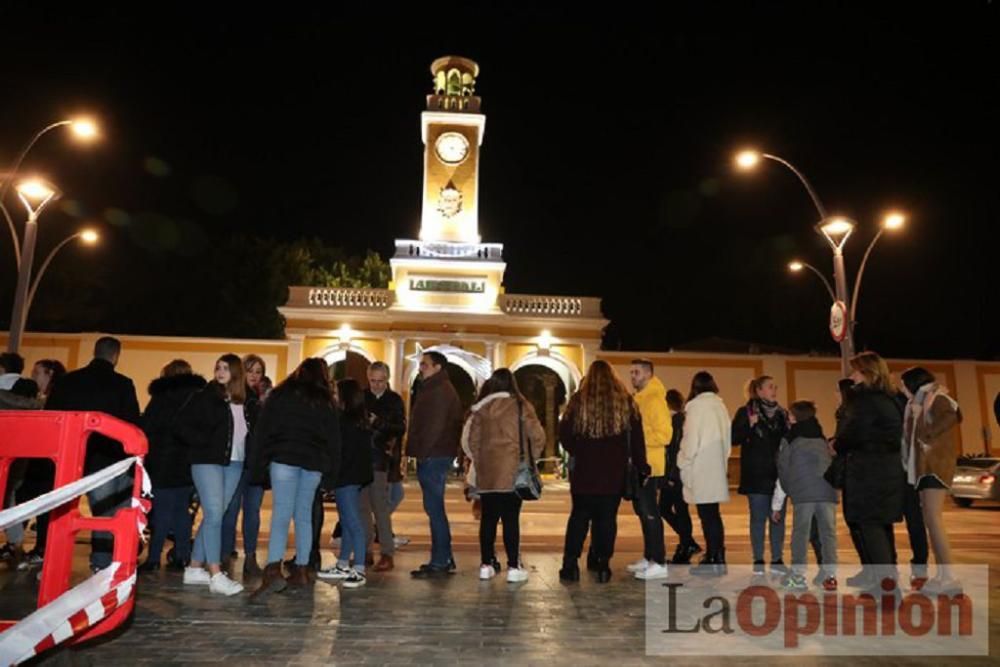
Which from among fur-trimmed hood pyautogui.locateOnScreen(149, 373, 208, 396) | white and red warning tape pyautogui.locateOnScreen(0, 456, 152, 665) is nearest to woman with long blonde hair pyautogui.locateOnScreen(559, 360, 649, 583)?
fur-trimmed hood pyautogui.locateOnScreen(149, 373, 208, 396)

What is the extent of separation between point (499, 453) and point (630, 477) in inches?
44.3

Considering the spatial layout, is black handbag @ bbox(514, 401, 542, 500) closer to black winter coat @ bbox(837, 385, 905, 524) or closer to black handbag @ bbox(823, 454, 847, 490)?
black handbag @ bbox(823, 454, 847, 490)

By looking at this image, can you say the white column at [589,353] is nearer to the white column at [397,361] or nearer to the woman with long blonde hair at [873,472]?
the white column at [397,361]

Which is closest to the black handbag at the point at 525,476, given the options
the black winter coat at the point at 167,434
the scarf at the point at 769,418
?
the scarf at the point at 769,418

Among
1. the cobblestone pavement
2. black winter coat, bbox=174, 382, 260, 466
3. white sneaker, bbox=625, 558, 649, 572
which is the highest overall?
black winter coat, bbox=174, 382, 260, 466

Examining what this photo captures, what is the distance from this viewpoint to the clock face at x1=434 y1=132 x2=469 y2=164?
2942 cm

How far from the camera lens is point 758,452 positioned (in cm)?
670

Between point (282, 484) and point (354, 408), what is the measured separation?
3.60ft

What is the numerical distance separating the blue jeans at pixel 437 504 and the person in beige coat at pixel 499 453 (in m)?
0.33

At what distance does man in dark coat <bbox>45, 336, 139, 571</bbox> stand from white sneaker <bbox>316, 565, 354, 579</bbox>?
1.61 metres

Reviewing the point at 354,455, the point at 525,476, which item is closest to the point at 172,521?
the point at 354,455

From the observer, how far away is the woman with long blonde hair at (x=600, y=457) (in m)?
6.11

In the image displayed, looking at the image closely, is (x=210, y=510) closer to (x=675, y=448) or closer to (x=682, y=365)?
(x=675, y=448)

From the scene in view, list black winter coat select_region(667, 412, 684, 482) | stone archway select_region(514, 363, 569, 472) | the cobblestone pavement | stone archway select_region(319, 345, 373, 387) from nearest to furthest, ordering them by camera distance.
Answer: the cobblestone pavement < black winter coat select_region(667, 412, 684, 482) < stone archway select_region(514, 363, 569, 472) < stone archway select_region(319, 345, 373, 387)
